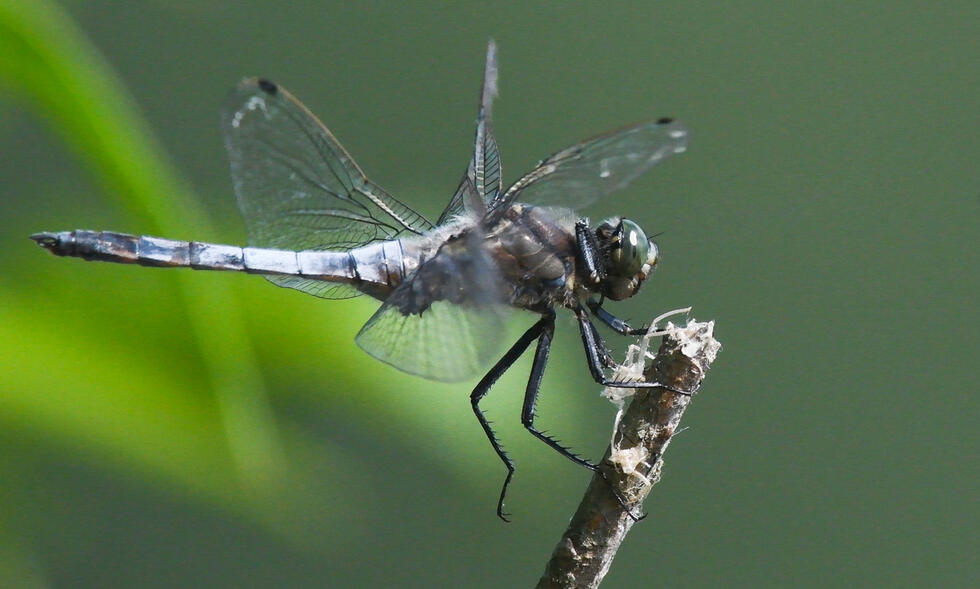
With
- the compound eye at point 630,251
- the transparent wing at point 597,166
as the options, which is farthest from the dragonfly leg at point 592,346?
the transparent wing at point 597,166

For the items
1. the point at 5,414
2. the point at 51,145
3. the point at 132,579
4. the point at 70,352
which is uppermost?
the point at 51,145

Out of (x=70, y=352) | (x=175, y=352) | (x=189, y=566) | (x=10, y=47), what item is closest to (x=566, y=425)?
(x=175, y=352)

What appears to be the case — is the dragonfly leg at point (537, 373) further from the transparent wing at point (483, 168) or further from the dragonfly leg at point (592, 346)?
the transparent wing at point (483, 168)

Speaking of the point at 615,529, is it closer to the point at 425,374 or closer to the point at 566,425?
the point at 425,374

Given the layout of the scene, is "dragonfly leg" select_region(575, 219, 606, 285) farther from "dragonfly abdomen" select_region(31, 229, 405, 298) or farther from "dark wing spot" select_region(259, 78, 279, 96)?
"dark wing spot" select_region(259, 78, 279, 96)

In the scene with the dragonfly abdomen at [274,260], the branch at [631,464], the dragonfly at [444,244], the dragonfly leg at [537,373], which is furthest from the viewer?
the dragonfly leg at [537,373]
